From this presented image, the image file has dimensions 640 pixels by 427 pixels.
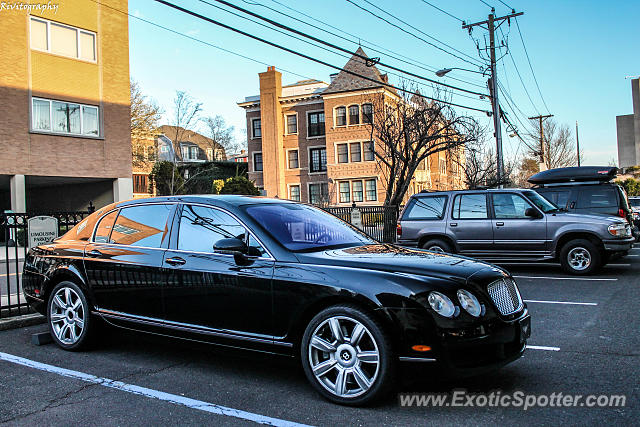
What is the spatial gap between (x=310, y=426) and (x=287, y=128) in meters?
44.7

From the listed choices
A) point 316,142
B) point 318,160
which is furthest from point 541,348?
point 316,142

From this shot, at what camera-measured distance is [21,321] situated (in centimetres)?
680

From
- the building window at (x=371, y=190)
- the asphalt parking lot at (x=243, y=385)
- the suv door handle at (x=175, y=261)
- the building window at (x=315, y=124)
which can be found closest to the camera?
the asphalt parking lot at (x=243, y=385)

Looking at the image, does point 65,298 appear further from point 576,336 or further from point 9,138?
point 9,138

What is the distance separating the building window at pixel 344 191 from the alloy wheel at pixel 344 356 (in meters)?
39.7

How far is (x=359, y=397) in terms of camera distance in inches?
151

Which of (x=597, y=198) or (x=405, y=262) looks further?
(x=597, y=198)

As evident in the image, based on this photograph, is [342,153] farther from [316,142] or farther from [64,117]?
[64,117]

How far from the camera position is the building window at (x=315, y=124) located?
4589 cm

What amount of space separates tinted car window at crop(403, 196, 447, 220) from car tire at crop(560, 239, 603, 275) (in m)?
2.72

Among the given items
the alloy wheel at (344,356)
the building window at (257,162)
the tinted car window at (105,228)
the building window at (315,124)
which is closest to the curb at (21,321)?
the tinted car window at (105,228)

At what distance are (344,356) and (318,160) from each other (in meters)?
42.4

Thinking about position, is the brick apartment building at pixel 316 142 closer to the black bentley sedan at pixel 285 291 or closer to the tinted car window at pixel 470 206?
the tinted car window at pixel 470 206

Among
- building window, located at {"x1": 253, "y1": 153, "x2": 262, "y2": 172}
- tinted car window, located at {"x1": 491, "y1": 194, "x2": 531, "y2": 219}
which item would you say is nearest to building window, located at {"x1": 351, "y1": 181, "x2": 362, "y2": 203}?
building window, located at {"x1": 253, "y1": 153, "x2": 262, "y2": 172}
